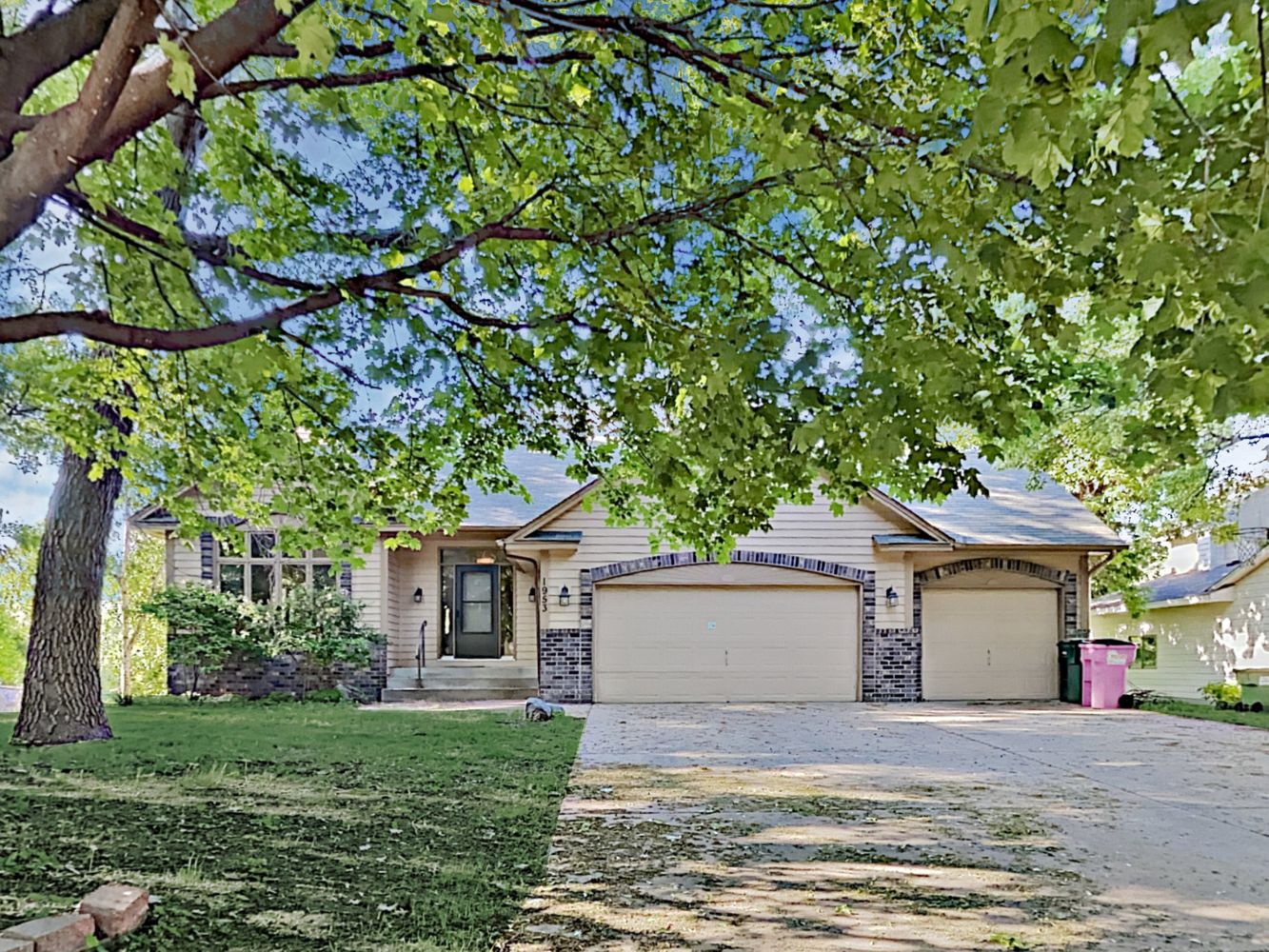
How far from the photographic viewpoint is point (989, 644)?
16.9 m

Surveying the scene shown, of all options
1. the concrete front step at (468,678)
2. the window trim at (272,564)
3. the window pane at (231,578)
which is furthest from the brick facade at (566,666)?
the window pane at (231,578)

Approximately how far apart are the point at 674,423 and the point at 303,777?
414 cm

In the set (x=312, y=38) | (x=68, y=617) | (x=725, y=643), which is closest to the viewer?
(x=312, y=38)

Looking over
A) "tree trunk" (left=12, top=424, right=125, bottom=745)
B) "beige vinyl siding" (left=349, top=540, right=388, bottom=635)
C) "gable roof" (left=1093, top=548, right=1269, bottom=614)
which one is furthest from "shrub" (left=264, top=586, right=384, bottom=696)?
"gable roof" (left=1093, top=548, right=1269, bottom=614)

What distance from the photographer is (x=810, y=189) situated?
475 centimetres

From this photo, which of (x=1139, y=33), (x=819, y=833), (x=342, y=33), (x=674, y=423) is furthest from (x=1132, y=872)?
(x=342, y=33)

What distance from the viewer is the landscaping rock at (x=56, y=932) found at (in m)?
3.42

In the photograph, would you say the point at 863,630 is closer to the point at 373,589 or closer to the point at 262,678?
the point at 373,589

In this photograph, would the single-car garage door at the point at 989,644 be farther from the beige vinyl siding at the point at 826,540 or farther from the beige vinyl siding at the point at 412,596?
the beige vinyl siding at the point at 412,596

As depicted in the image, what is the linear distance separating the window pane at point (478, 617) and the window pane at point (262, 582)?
3642 mm

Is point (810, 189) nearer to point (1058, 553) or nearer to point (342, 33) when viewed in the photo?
point (342, 33)

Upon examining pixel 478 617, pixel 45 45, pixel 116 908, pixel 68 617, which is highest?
pixel 45 45

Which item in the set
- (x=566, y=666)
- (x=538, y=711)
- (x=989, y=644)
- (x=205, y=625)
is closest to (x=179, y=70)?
(x=538, y=711)

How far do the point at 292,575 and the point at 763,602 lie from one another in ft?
26.8
